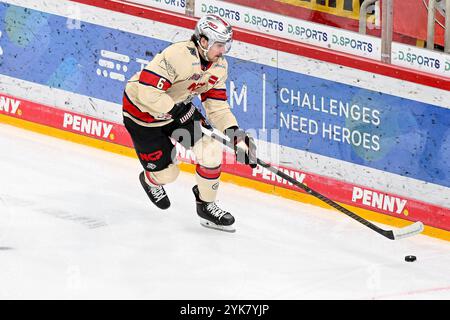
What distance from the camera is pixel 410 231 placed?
7.40 metres

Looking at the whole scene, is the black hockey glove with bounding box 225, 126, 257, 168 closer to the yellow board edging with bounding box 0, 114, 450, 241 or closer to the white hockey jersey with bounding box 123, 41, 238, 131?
the white hockey jersey with bounding box 123, 41, 238, 131

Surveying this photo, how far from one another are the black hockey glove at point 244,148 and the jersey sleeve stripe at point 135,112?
530mm

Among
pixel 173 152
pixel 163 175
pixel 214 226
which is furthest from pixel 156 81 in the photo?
pixel 214 226

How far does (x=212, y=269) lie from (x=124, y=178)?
6.27ft

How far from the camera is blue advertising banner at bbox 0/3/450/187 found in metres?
7.83

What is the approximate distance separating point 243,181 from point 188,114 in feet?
4.03

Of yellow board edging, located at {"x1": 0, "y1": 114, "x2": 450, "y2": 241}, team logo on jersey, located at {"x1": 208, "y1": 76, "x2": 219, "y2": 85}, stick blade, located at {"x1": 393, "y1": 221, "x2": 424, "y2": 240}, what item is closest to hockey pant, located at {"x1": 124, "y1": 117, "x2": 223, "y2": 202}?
team logo on jersey, located at {"x1": 208, "y1": 76, "x2": 219, "y2": 85}

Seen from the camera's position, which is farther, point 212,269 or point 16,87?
point 16,87

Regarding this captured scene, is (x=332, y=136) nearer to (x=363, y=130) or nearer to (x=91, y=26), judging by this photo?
(x=363, y=130)

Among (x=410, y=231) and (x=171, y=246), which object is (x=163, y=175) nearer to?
(x=171, y=246)

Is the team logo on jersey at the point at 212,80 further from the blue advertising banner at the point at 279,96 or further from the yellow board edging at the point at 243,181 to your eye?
the yellow board edging at the point at 243,181

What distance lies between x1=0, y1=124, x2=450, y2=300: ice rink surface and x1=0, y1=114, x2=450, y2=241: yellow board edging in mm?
61

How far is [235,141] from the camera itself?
24.6ft

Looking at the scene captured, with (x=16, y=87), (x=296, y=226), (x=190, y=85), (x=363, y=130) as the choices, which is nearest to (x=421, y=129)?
(x=363, y=130)
